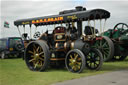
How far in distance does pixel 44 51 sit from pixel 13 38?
8.11 meters

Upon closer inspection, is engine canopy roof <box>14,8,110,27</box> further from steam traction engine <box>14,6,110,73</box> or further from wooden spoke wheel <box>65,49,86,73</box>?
wooden spoke wheel <box>65,49,86,73</box>

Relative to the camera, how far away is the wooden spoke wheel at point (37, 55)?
860cm

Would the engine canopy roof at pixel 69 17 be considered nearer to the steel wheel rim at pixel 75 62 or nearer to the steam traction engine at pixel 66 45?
the steam traction engine at pixel 66 45

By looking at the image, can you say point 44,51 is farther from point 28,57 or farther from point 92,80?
point 92,80

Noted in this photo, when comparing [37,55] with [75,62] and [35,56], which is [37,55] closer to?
[35,56]

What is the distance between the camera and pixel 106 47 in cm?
1283

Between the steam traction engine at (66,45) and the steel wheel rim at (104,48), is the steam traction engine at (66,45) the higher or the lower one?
the higher one

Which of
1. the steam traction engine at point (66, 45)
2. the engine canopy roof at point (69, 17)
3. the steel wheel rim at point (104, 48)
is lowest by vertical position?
the steel wheel rim at point (104, 48)

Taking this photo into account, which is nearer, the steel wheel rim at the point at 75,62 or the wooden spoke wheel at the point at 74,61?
the wooden spoke wheel at the point at 74,61

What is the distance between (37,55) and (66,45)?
1.39m

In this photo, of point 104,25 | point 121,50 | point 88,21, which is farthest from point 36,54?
point 121,50

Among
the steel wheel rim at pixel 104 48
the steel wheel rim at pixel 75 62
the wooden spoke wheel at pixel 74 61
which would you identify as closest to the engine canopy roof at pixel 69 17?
the wooden spoke wheel at pixel 74 61

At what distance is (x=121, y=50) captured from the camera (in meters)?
13.3

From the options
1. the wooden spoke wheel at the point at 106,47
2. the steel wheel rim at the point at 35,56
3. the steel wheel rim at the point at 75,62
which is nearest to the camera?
the steel wheel rim at the point at 75,62
